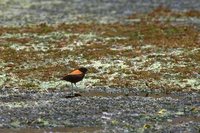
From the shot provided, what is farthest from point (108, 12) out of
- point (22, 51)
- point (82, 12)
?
point (22, 51)

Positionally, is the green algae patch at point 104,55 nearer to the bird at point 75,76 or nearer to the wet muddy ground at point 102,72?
the wet muddy ground at point 102,72

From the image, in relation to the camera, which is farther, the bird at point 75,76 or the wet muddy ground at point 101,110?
the bird at point 75,76

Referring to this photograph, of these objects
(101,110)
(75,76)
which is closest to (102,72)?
(75,76)

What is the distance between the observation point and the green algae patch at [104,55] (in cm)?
3059

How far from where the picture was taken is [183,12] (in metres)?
66.5

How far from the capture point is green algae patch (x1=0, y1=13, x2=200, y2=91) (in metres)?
30.6

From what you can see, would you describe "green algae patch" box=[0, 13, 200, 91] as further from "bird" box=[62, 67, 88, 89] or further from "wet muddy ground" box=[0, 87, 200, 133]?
"wet muddy ground" box=[0, 87, 200, 133]

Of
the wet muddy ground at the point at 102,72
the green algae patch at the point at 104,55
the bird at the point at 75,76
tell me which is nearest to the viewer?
the wet muddy ground at the point at 102,72

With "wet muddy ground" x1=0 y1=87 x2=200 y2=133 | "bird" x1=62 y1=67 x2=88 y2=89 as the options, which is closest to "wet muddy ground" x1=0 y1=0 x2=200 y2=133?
"wet muddy ground" x1=0 y1=87 x2=200 y2=133

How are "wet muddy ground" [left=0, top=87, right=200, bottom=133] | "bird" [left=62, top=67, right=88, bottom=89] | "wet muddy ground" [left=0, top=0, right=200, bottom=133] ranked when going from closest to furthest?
1. "wet muddy ground" [left=0, top=87, right=200, bottom=133]
2. "wet muddy ground" [left=0, top=0, right=200, bottom=133]
3. "bird" [left=62, top=67, right=88, bottom=89]

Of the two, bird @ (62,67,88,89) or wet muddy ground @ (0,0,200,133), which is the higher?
bird @ (62,67,88,89)

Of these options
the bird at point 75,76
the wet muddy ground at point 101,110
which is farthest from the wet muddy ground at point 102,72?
the bird at point 75,76

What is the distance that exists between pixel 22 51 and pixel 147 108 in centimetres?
1815

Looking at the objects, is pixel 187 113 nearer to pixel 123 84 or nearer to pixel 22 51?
pixel 123 84
